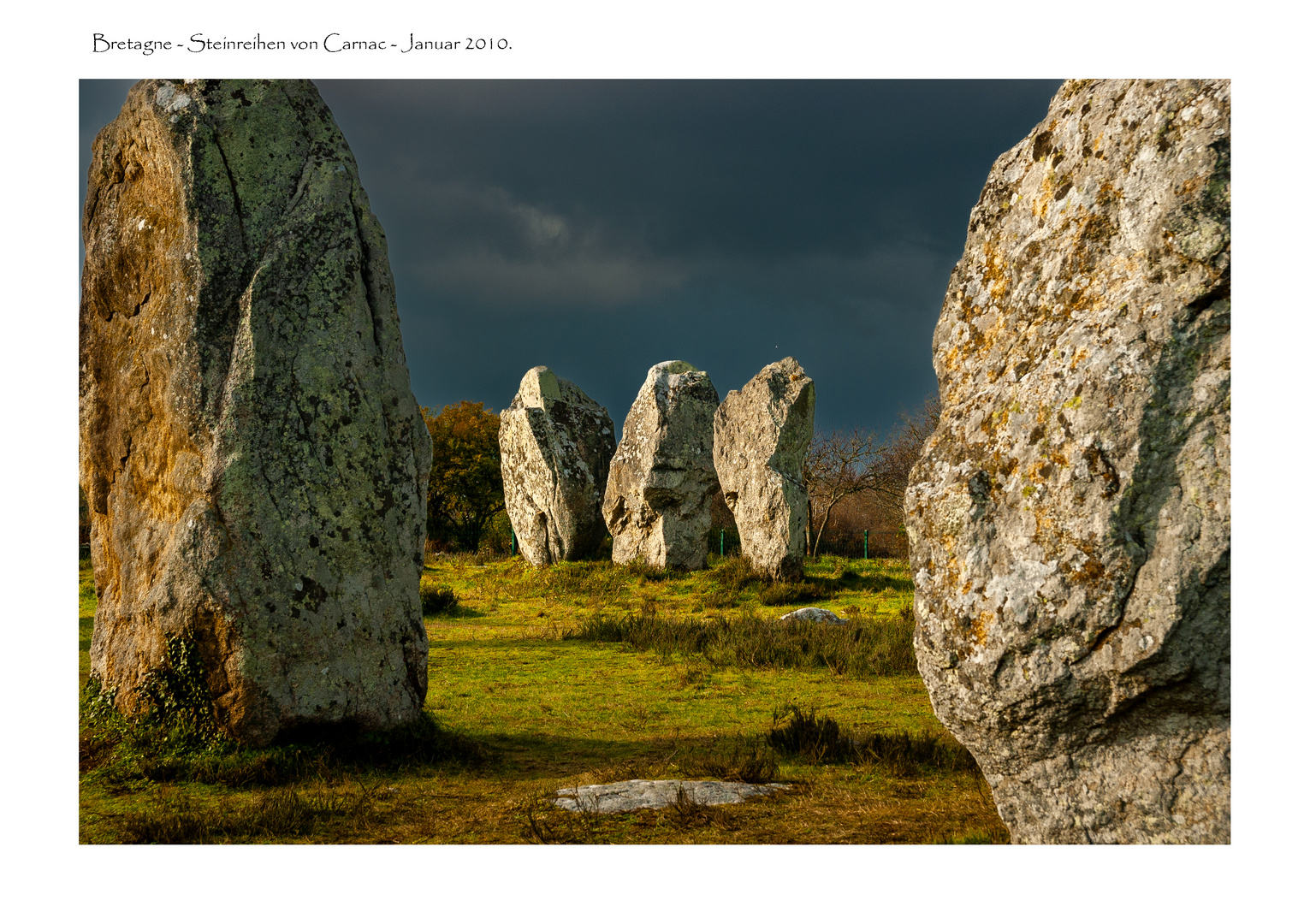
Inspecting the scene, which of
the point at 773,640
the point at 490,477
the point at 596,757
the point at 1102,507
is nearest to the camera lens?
the point at 1102,507

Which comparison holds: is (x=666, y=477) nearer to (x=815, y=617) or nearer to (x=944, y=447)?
(x=815, y=617)

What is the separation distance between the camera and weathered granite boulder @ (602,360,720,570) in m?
18.0

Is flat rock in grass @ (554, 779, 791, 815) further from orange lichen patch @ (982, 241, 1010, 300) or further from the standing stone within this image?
the standing stone

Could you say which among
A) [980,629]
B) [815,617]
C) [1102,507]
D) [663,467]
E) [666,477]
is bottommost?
[815,617]

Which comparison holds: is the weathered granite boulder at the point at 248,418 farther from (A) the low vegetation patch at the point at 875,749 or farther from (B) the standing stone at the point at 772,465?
(B) the standing stone at the point at 772,465

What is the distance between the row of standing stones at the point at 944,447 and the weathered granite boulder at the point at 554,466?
13.3m

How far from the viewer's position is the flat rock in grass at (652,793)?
464 cm

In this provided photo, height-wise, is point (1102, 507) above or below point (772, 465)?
below

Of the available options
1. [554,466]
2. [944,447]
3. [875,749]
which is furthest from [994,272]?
[554,466]

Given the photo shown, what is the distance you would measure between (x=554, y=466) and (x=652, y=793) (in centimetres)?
1500

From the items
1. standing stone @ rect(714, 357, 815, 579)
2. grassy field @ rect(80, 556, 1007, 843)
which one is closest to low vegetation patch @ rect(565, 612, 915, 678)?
grassy field @ rect(80, 556, 1007, 843)

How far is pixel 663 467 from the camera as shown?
714 inches

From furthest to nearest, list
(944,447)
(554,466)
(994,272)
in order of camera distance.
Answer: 1. (554,466)
2. (994,272)
3. (944,447)

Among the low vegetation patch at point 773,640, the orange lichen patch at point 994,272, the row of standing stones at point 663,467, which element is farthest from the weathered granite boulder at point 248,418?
the row of standing stones at point 663,467
